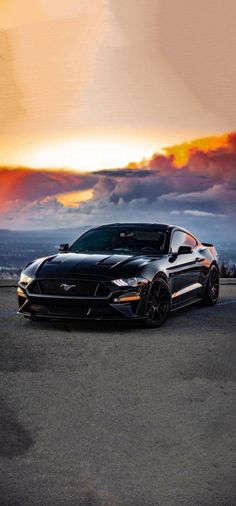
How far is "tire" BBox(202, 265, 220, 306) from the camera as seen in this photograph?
1237cm

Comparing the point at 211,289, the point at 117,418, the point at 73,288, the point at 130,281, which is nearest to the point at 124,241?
the point at 130,281

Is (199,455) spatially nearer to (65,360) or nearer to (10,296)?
(65,360)

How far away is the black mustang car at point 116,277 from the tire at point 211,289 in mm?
652

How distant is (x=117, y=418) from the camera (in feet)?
18.8

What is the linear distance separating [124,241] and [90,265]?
135cm

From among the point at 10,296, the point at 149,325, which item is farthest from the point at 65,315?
the point at 10,296

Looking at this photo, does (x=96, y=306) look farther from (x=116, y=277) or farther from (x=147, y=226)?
(x=147, y=226)

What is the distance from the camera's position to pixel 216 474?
15.0 ft

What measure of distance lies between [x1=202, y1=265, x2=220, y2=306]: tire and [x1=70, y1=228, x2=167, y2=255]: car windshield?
1446mm

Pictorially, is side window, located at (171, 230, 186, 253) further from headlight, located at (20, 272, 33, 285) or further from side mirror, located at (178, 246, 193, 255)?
headlight, located at (20, 272, 33, 285)

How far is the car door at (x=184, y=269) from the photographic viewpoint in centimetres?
1084

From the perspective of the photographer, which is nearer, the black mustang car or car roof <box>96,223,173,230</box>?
the black mustang car

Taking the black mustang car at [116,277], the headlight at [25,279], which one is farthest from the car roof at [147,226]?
the headlight at [25,279]

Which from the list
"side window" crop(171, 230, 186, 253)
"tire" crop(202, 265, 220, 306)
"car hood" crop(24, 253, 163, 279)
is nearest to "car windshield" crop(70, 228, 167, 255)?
→ "side window" crop(171, 230, 186, 253)
